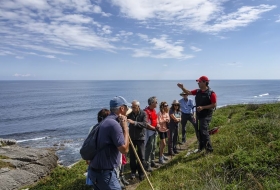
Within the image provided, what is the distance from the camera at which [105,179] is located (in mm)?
3883

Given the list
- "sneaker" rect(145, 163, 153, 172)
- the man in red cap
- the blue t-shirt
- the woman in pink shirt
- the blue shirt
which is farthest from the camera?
the blue shirt

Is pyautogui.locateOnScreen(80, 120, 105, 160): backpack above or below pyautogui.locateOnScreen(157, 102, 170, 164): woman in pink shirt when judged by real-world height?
above

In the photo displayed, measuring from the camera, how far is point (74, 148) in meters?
23.4

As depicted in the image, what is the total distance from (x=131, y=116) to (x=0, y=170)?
27.2ft

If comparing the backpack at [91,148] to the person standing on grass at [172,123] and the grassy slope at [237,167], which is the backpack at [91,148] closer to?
the grassy slope at [237,167]

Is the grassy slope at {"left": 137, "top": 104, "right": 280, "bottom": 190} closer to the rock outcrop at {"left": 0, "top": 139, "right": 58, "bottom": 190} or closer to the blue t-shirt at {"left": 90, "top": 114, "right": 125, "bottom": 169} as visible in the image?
the blue t-shirt at {"left": 90, "top": 114, "right": 125, "bottom": 169}

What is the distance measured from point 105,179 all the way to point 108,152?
1.49ft

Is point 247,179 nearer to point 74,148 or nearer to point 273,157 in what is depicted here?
point 273,157

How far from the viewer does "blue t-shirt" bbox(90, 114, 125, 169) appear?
3.76 meters

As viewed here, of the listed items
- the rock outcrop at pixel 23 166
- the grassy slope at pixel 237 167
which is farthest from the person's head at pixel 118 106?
the rock outcrop at pixel 23 166

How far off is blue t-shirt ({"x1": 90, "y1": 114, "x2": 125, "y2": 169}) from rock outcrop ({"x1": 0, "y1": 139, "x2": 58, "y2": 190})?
898 cm

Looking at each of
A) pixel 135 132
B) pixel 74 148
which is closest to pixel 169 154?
pixel 135 132

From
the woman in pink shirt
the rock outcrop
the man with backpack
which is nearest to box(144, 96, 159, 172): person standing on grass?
the woman in pink shirt

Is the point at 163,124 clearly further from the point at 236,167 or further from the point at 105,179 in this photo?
the point at 105,179
